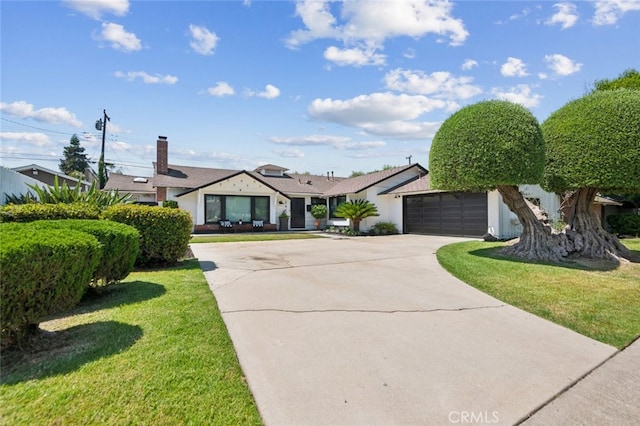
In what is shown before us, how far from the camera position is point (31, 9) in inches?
244

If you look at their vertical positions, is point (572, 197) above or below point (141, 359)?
above

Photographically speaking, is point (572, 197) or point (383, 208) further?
point (383, 208)

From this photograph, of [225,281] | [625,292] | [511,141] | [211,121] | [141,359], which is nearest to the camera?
[141,359]

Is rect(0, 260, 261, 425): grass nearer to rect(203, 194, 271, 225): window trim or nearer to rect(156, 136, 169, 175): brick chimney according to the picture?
rect(203, 194, 271, 225): window trim

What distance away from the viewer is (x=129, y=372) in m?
2.76

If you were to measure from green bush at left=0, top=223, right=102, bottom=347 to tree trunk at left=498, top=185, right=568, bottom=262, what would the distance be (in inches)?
394

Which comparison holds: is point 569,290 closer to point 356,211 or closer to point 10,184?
point 356,211

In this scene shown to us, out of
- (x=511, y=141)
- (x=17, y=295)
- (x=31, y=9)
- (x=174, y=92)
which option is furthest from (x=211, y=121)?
(x=17, y=295)

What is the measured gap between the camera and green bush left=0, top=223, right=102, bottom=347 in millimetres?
Answer: 2715

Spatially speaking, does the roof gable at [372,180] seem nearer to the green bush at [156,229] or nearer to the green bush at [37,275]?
the green bush at [156,229]

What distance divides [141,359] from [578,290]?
7.20 meters

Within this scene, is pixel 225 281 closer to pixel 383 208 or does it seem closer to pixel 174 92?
pixel 174 92

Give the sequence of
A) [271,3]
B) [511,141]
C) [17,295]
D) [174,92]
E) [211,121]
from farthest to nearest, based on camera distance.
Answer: [211,121] < [174,92] < [271,3] < [511,141] < [17,295]

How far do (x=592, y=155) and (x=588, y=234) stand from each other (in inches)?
97.7
